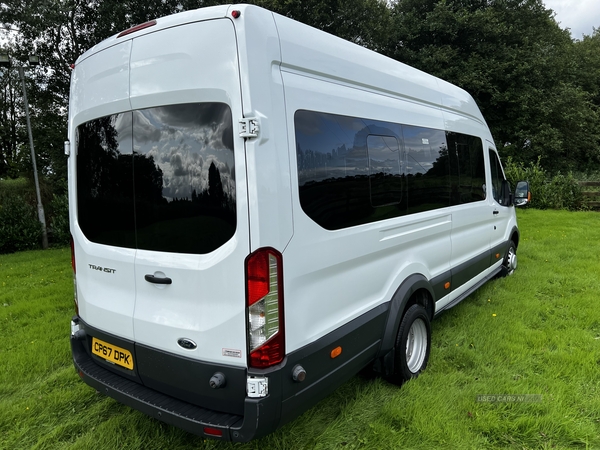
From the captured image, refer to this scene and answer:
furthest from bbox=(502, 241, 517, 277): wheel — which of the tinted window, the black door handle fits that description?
the black door handle

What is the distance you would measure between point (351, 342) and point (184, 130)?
64.2 inches

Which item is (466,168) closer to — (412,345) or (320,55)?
(412,345)

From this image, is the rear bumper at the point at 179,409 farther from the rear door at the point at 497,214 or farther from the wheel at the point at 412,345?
the rear door at the point at 497,214

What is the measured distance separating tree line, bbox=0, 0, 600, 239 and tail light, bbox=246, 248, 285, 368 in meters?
13.6

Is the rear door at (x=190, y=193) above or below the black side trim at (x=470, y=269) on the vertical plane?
above

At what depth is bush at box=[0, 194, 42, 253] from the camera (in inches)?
412

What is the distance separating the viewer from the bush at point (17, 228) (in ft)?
34.3

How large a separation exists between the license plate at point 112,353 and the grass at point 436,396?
0.54 meters

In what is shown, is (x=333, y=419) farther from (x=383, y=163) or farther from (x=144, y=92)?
(x=144, y=92)

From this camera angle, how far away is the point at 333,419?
110 inches

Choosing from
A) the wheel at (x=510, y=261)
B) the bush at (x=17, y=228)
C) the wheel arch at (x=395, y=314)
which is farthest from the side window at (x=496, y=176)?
the bush at (x=17, y=228)

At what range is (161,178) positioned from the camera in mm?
2301

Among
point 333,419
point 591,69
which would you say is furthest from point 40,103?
point 591,69

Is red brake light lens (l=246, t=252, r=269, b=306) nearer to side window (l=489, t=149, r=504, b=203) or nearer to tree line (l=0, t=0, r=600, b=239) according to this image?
side window (l=489, t=149, r=504, b=203)
